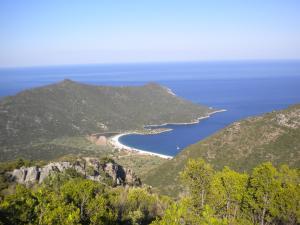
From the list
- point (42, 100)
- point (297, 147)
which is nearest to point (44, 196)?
point (297, 147)

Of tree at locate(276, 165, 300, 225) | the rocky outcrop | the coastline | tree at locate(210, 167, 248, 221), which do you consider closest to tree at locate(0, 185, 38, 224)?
tree at locate(210, 167, 248, 221)

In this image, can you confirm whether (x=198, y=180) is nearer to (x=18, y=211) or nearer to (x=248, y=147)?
(x=18, y=211)

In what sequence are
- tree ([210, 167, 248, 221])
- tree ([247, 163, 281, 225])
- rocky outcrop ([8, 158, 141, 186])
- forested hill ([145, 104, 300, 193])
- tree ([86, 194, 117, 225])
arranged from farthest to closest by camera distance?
forested hill ([145, 104, 300, 193]) < rocky outcrop ([8, 158, 141, 186]) < tree ([210, 167, 248, 221]) < tree ([247, 163, 281, 225]) < tree ([86, 194, 117, 225])

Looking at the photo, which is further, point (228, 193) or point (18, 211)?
point (228, 193)

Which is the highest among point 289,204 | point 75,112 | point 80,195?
point 80,195

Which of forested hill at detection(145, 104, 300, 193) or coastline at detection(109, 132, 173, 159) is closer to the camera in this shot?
forested hill at detection(145, 104, 300, 193)

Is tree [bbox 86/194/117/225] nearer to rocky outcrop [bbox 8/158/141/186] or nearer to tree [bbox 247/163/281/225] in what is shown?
tree [bbox 247/163/281/225]

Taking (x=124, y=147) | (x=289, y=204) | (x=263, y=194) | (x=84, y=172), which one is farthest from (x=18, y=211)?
(x=124, y=147)

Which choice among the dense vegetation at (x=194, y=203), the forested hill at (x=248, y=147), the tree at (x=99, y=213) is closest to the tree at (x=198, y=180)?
the dense vegetation at (x=194, y=203)
